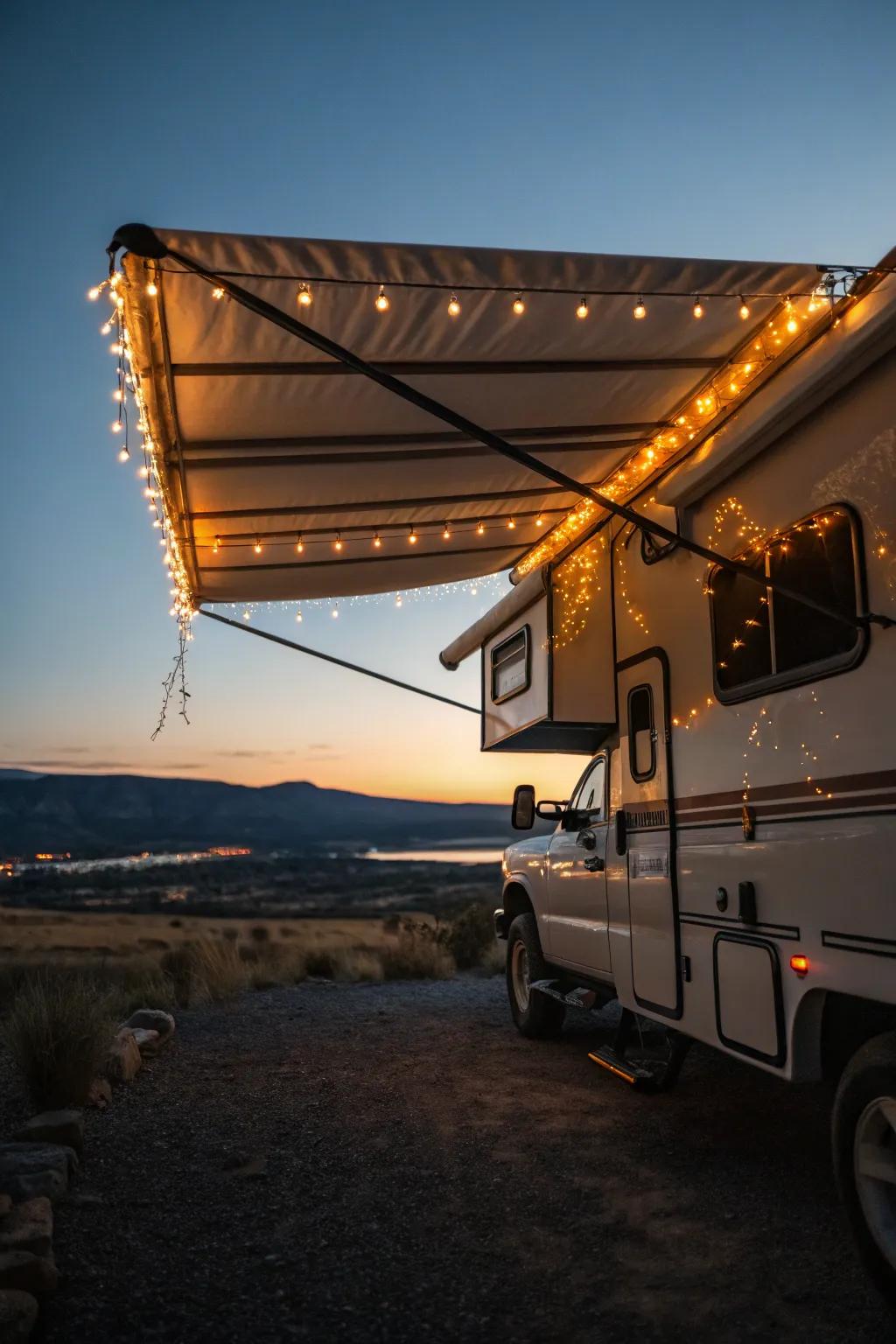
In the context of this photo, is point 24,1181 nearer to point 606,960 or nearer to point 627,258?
point 606,960

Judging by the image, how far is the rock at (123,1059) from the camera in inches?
247

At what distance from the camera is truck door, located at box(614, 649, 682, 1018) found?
486 centimetres

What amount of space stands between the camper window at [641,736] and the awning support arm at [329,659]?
102 inches


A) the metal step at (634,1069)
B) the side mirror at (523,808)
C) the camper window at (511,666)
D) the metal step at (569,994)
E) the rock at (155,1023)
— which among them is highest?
the camper window at (511,666)

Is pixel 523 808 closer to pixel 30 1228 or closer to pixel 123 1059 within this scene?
pixel 123 1059

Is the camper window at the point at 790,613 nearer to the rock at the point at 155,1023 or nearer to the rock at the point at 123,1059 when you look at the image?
the rock at the point at 123,1059

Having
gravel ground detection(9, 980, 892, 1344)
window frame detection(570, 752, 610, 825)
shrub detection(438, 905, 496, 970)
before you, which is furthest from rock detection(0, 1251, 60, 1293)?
shrub detection(438, 905, 496, 970)

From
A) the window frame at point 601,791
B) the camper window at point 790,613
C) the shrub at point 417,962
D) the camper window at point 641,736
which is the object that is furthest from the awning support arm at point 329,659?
the shrub at point 417,962

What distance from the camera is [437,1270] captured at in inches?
141

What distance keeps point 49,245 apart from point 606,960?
633 cm

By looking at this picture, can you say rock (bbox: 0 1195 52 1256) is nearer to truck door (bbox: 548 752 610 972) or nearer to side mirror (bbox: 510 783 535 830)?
truck door (bbox: 548 752 610 972)

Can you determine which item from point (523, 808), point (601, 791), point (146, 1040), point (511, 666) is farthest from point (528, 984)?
point (146, 1040)

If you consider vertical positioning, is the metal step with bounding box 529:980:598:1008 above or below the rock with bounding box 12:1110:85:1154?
above

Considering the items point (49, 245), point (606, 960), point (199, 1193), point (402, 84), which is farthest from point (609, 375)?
point (49, 245)
